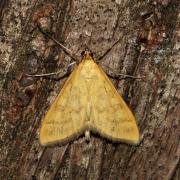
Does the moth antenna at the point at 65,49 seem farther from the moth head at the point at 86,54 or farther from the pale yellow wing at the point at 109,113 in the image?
the pale yellow wing at the point at 109,113

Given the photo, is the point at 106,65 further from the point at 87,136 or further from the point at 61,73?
the point at 87,136

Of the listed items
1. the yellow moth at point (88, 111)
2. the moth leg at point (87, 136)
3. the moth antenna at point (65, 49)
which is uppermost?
the moth antenna at point (65, 49)

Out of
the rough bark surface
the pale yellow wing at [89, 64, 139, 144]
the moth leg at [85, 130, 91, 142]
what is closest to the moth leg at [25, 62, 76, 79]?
the rough bark surface

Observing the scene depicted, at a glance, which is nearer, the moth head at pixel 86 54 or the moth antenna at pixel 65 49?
the moth antenna at pixel 65 49

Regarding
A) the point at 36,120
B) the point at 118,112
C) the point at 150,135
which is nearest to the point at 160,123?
the point at 150,135

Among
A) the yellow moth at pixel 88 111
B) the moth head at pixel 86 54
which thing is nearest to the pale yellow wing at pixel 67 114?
the yellow moth at pixel 88 111

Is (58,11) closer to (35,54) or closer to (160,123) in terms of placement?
(35,54)
